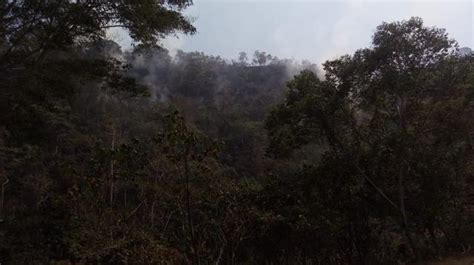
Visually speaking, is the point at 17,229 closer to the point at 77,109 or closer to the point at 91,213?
the point at 91,213

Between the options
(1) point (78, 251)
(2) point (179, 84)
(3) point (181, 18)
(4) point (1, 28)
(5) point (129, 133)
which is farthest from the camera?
(2) point (179, 84)

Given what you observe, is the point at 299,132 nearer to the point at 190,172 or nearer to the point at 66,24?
the point at 190,172

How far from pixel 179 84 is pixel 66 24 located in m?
33.7

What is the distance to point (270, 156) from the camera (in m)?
11.4

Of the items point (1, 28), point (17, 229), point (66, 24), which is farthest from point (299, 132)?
point (17, 229)

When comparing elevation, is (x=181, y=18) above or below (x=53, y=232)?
above

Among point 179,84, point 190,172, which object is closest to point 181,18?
point 190,172

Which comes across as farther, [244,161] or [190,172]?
[244,161]

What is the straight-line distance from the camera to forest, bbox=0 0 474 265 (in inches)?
283

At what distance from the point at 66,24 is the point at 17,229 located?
34.4 ft

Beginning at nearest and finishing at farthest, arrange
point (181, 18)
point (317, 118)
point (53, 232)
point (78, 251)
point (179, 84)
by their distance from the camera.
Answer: point (181, 18) → point (78, 251) → point (317, 118) → point (53, 232) → point (179, 84)


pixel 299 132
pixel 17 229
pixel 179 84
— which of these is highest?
pixel 179 84

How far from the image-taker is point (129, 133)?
24.9 metres

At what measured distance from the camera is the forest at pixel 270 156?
7.19m
